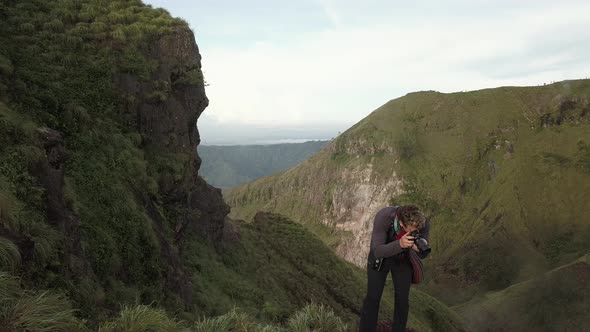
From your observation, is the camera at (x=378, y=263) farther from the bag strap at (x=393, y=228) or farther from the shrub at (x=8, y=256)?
the shrub at (x=8, y=256)

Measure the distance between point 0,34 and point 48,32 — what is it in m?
2.29

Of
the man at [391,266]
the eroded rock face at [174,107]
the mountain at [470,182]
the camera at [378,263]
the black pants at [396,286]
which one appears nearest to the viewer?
the man at [391,266]

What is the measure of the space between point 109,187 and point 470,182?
157403 millimetres

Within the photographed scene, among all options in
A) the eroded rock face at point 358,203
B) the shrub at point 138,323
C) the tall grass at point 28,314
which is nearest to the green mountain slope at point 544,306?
the eroded rock face at point 358,203

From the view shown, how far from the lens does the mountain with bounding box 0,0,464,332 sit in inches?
354

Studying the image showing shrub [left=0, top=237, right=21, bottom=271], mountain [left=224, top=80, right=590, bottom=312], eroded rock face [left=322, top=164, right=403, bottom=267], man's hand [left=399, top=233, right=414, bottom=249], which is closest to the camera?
shrub [left=0, top=237, right=21, bottom=271]

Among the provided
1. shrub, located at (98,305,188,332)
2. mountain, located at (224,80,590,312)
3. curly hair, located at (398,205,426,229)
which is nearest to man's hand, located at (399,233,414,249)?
curly hair, located at (398,205,426,229)

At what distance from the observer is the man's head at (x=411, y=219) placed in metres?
7.72

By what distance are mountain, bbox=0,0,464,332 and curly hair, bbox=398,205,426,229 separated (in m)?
4.24

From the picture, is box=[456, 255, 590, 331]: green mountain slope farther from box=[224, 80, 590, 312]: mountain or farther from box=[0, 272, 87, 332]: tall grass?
box=[0, 272, 87, 332]: tall grass

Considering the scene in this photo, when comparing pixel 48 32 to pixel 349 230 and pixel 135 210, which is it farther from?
pixel 349 230

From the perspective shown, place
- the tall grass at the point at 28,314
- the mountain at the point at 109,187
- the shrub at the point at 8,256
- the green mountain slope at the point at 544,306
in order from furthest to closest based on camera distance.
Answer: the green mountain slope at the point at 544,306 < the mountain at the point at 109,187 < the shrub at the point at 8,256 < the tall grass at the point at 28,314

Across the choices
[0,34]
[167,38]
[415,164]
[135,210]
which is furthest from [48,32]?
[415,164]

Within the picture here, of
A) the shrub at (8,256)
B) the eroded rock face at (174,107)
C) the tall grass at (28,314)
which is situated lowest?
the tall grass at (28,314)
